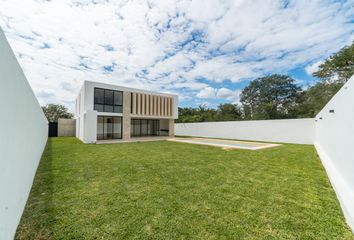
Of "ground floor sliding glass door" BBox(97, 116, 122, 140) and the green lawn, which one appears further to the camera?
"ground floor sliding glass door" BBox(97, 116, 122, 140)

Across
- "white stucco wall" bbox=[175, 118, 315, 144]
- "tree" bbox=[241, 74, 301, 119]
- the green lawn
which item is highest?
"tree" bbox=[241, 74, 301, 119]

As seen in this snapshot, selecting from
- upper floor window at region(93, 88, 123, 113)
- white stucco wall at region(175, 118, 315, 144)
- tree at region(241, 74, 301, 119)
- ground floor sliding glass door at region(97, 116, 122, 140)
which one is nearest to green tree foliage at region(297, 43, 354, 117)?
tree at region(241, 74, 301, 119)

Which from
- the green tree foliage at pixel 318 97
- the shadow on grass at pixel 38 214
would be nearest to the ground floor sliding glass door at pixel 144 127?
the shadow on grass at pixel 38 214

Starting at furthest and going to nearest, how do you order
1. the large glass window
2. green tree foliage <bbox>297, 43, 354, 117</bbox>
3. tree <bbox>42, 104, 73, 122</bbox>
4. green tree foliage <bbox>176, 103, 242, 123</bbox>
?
1. green tree foliage <bbox>176, 103, 242, 123</bbox>
2. tree <bbox>42, 104, 73, 122</bbox>
3. the large glass window
4. green tree foliage <bbox>297, 43, 354, 117</bbox>

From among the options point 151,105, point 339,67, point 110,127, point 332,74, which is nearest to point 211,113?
point 332,74

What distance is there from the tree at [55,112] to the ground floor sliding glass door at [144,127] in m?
21.4

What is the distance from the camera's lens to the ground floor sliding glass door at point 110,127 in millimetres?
17344

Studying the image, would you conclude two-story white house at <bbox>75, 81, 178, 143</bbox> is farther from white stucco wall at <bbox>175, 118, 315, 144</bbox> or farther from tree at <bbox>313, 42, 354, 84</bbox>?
tree at <bbox>313, 42, 354, 84</bbox>

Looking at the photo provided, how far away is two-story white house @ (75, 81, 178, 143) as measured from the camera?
14.6m

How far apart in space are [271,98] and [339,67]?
16.4 m

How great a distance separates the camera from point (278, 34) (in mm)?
11789

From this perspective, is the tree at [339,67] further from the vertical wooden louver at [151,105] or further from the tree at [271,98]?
the vertical wooden louver at [151,105]

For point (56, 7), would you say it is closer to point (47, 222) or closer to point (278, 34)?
point (47, 222)

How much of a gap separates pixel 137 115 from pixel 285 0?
560 inches
